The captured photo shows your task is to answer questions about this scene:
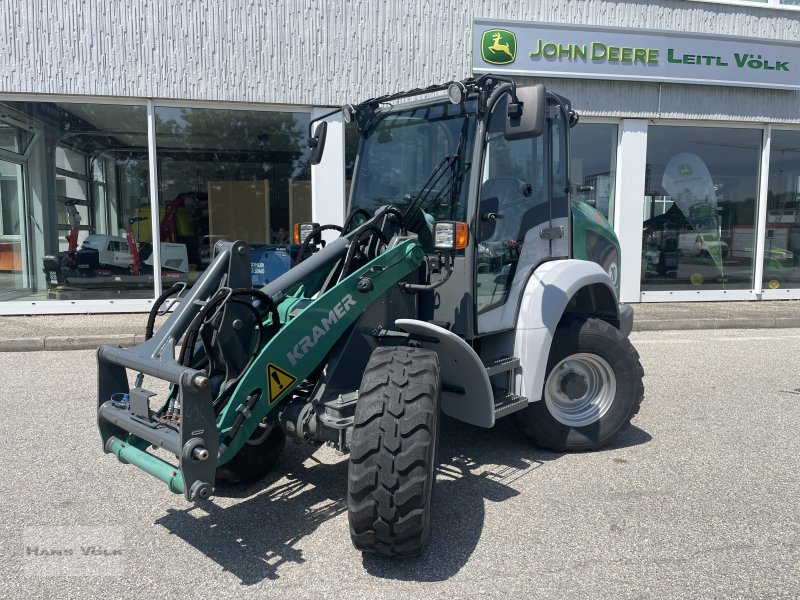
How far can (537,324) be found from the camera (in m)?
4.35

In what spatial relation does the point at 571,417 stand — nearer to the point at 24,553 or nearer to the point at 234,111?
the point at 24,553

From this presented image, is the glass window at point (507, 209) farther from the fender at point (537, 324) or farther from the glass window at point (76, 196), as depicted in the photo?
the glass window at point (76, 196)

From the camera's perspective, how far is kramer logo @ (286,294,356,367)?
3432 millimetres

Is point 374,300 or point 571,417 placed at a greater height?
point 374,300

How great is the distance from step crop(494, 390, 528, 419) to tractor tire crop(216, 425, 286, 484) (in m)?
1.37

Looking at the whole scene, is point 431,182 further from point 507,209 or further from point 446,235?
point 446,235

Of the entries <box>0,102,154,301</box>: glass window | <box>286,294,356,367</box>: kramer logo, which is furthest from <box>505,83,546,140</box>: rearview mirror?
<box>0,102,154,301</box>: glass window

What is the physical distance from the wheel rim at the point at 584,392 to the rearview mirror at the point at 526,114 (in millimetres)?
1714

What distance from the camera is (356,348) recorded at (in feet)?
12.3

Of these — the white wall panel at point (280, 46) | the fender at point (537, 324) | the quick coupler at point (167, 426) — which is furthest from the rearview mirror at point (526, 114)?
the white wall panel at point (280, 46)

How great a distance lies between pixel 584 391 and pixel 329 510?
7.00ft

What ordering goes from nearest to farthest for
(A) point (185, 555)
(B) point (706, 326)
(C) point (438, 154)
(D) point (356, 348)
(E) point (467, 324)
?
1. (A) point (185, 555)
2. (D) point (356, 348)
3. (E) point (467, 324)
4. (C) point (438, 154)
5. (B) point (706, 326)

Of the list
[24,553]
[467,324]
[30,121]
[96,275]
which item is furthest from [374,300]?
[30,121]

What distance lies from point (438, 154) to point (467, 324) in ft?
3.97
